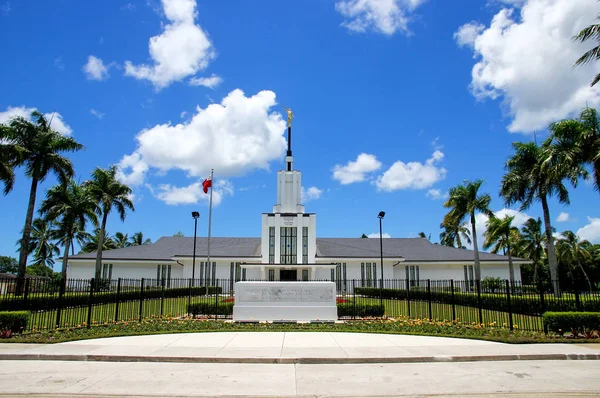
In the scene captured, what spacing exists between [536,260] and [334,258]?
29.2 metres

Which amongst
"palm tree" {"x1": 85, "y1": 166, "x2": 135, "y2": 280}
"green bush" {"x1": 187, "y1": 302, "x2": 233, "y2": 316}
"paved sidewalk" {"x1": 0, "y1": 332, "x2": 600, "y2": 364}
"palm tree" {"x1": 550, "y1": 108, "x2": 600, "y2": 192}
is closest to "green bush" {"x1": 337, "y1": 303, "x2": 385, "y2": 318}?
"green bush" {"x1": 187, "y1": 302, "x2": 233, "y2": 316}

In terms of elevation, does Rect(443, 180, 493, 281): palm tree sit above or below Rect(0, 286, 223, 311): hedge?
above

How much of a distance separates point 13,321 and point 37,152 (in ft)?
70.1

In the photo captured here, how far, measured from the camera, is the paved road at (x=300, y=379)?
8.21 m

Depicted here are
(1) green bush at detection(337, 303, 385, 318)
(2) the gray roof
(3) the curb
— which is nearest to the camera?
(3) the curb

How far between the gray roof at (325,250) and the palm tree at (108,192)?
5.63 m

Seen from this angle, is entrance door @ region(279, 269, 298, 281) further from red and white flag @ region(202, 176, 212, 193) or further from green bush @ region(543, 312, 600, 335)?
green bush @ region(543, 312, 600, 335)

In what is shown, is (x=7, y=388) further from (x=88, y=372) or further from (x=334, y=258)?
(x=334, y=258)

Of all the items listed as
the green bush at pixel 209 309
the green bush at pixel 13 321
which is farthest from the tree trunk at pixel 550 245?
the green bush at pixel 13 321

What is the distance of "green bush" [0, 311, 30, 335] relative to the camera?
14.8 meters

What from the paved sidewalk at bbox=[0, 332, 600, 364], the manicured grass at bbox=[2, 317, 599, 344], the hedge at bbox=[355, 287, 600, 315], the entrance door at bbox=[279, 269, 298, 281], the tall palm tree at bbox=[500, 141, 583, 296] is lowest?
the paved sidewalk at bbox=[0, 332, 600, 364]

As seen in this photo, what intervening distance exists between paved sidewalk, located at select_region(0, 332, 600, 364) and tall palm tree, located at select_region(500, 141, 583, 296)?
699 inches

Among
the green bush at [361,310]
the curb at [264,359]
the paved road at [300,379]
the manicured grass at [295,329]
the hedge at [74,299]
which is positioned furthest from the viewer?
the green bush at [361,310]

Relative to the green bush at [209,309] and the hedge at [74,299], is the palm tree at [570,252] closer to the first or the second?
the hedge at [74,299]
